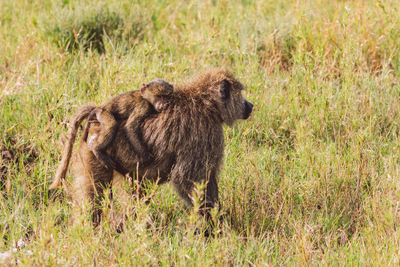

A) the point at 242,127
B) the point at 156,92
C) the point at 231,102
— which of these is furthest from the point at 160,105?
the point at 242,127

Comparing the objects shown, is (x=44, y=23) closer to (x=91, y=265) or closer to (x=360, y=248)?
(x=91, y=265)

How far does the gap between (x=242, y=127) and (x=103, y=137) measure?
196cm

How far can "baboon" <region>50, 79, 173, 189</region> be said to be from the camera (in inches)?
156

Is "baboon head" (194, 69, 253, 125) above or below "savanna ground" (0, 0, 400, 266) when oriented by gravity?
above

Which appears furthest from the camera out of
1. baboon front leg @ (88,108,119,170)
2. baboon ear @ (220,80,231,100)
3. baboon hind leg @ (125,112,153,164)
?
baboon ear @ (220,80,231,100)

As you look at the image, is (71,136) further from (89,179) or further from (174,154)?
(174,154)

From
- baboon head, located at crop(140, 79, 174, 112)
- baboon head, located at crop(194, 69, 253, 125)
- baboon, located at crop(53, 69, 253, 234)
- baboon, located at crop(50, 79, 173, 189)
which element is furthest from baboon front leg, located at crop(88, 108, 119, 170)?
baboon head, located at crop(194, 69, 253, 125)

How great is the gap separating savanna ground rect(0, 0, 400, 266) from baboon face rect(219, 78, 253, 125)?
53cm

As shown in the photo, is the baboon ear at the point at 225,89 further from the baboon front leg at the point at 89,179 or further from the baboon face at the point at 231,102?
the baboon front leg at the point at 89,179

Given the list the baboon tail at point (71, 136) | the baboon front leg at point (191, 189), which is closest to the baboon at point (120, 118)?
the baboon tail at point (71, 136)

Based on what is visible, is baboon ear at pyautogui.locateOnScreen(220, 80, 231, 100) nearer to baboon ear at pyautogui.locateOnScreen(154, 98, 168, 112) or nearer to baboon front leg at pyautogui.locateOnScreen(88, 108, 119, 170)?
baboon ear at pyautogui.locateOnScreen(154, 98, 168, 112)

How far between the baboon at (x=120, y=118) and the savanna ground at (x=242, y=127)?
0.40 metres

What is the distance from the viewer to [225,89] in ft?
14.4

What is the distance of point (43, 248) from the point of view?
3.05m
